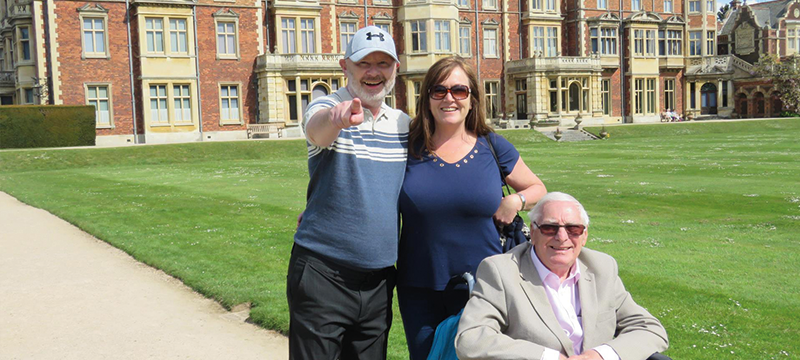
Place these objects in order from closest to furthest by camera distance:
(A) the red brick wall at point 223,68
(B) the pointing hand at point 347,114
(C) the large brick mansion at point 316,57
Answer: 1. (B) the pointing hand at point 347,114
2. (C) the large brick mansion at point 316,57
3. (A) the red brick wall at point 223,68

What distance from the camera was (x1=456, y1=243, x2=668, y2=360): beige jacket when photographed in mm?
3137

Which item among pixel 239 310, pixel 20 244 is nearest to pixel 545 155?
pixel 20 244

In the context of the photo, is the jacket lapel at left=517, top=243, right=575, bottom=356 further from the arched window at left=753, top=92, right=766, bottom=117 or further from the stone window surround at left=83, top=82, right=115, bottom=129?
the arched window at left=753, top=92, right=766, bottom=117

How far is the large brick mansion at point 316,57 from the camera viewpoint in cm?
3378

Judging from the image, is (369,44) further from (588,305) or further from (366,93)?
(588,305)

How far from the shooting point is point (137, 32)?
34.0m

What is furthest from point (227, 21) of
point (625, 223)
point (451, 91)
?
point (451, 91)

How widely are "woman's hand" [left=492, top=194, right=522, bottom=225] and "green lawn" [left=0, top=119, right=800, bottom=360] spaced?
6.98 feet

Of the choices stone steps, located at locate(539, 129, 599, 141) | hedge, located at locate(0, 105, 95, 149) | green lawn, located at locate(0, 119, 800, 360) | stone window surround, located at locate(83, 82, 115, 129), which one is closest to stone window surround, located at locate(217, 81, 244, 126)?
stone window surround, located at locate(83, 82, 115, 129)

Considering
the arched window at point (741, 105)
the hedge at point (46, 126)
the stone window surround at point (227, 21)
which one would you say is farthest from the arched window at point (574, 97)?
the hedge at point (46, 126)

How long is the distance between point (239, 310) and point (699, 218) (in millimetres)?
6997

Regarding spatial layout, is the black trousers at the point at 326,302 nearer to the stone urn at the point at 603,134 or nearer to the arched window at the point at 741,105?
the stone urn at the point at 603,134

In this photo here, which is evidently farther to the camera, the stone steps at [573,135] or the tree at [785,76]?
the tree at [785,76]

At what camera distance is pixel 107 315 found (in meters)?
6.59
